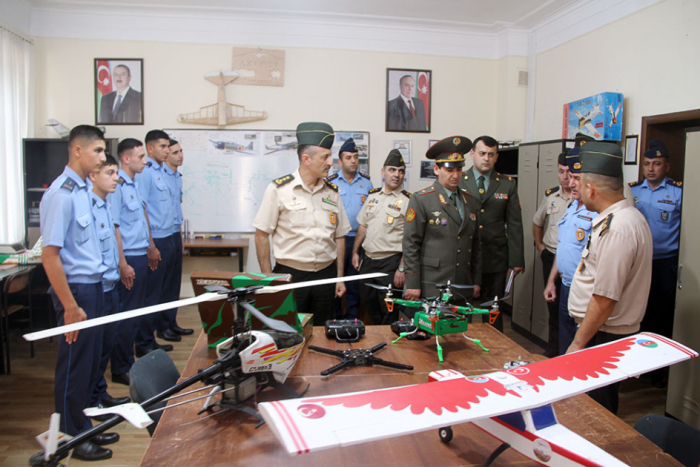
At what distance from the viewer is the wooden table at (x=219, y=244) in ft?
17.0

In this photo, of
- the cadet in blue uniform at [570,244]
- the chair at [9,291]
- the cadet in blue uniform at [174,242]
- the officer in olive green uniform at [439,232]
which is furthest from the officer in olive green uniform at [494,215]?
the chair at [9,291]

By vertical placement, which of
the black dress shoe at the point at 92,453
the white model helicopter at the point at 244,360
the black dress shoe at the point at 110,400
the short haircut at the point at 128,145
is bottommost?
the black dress shoe at the point at 92,453

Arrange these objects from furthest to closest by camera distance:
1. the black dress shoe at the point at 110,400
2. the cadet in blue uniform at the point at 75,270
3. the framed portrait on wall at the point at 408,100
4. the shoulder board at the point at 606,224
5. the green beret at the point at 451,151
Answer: the framed portrait on wall at the point at 408,100 < the black dress shoe at the point at 110,400 < the green beret at the point at 451,151 < the cadet in blue uniform at the point at 75,270 < the shoulder board at the point at 606,224

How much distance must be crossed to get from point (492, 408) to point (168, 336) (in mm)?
3971

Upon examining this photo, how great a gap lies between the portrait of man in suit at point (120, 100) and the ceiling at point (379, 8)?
2.46 ft

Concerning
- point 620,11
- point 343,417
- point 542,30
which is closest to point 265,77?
point 542,30

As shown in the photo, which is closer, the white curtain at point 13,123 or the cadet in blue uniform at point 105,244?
the cadet in blue uniform at point 105,244

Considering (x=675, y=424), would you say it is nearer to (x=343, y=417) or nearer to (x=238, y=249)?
(x=343, y=417)

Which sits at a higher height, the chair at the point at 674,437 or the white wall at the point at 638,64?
the white wall at the point at 638,64

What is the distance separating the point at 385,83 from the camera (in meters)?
5.74

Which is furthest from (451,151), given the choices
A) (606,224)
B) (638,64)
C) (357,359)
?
(638,64)

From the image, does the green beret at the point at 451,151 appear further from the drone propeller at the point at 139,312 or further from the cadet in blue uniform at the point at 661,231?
the cadet in blue uniform at the point at 661,231

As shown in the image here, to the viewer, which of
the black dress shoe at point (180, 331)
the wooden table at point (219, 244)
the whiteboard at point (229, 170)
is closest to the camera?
the black dress shoe at point (180, 331)

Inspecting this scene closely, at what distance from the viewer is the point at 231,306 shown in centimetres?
207
